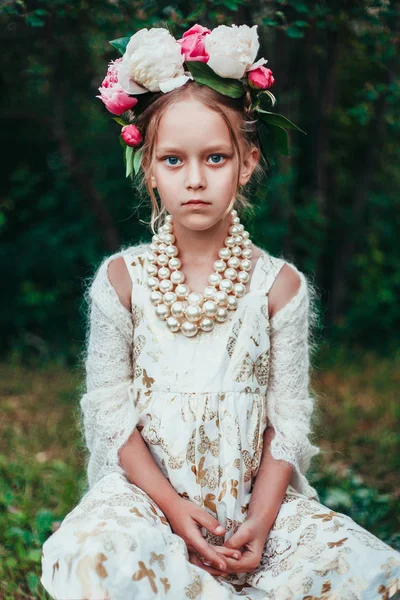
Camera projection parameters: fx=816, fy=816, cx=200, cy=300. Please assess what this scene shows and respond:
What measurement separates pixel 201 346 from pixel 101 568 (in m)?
0.67

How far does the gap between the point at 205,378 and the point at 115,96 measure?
787mm

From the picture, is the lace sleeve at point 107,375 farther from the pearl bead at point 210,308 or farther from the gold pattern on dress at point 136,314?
the pearl bead at point 210,308

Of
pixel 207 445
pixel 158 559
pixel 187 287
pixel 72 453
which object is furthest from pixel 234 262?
pixel 72 453

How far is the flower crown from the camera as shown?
6.88 ft

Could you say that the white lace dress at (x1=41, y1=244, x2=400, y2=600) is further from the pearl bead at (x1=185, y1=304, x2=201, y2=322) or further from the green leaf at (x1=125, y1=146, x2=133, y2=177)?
the green leaf at (x1=125, y1=146, x2=133, y2=177)

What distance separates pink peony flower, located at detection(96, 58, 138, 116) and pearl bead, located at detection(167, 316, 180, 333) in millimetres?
580

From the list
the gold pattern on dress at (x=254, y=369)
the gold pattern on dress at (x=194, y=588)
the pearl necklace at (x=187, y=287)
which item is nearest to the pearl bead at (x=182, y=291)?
the pearl necklace at (x=187, y=287)

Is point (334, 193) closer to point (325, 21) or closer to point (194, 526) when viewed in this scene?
point (325, 21)

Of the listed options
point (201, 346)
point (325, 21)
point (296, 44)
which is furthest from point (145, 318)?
point (296, 44)

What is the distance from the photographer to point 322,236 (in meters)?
5.10

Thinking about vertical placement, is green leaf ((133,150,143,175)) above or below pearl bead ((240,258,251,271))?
above

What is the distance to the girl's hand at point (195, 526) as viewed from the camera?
76.7 inches

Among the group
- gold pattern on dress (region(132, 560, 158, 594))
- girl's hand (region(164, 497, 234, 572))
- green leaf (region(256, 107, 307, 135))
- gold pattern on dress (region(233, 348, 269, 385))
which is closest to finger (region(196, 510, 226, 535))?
girl's hand (region(164, 497, 234, 572))

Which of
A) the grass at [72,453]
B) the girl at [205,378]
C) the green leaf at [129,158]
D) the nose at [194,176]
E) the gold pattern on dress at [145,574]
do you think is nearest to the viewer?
the gold pattern on dress at [145,574]
